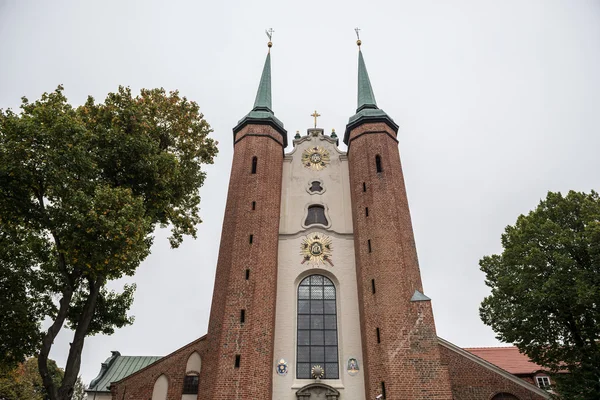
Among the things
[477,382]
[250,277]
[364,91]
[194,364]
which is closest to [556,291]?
[477,382]

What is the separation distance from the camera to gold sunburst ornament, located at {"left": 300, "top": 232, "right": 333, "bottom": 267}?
20236 millimetres

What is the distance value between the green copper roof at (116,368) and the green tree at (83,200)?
13751mm

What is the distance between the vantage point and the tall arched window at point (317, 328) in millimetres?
17594

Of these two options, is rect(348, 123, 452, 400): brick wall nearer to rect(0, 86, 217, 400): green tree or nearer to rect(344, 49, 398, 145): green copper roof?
rect(344, 49, 398, 145): green copper roof

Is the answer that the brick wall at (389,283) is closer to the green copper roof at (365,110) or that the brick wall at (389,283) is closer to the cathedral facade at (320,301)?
the cathedral facade at (320,301)

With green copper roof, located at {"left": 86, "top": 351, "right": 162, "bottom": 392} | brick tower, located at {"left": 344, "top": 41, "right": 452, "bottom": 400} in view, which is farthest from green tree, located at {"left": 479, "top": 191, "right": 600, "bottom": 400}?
green copper roof, located at {"left": 86, "top": 351, "right": 162, "bottom": 392}

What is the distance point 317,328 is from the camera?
1853cm

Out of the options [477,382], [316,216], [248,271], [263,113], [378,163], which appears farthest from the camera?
[263,113]

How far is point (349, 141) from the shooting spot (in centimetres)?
2403

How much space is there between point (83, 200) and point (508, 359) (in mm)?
23518

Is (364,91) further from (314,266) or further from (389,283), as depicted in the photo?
(389,283)

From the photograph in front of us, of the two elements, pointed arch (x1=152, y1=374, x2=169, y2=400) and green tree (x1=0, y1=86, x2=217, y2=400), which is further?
pointed arch (x1=152, y1=374, x2=169, y2=400)

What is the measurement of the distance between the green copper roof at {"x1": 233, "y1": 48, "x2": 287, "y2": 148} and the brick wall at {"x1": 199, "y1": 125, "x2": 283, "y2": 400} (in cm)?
41

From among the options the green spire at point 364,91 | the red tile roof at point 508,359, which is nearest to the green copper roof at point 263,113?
the green spire at point 364,91
